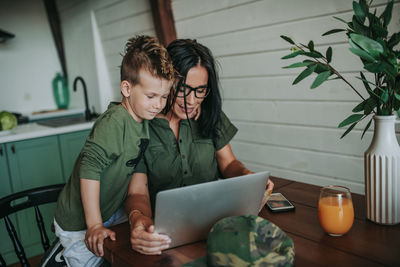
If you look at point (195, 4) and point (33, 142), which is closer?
point (195, 4)

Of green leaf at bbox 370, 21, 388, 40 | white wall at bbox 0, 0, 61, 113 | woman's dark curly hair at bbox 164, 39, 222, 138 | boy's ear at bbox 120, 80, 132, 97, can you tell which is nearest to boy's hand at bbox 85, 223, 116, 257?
boy's ear at bbox 120, 80, 132, 97

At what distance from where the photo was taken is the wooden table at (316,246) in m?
0.97

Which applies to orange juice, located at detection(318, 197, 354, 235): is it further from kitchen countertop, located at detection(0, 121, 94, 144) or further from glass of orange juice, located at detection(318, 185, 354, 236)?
kitchen countertop, located at detection(0, 121, 94, 144)

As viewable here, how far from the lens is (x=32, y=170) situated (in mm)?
3025

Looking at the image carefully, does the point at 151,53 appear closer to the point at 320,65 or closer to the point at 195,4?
the point at 320,65

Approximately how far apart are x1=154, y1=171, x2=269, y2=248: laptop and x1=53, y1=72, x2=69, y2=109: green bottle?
12.8 feet

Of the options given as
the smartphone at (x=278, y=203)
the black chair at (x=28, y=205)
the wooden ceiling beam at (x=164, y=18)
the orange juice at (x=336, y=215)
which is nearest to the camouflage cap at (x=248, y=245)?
the orange juice at (x=336, y=215)

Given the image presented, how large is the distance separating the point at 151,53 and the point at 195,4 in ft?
4.75

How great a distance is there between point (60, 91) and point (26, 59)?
53cm

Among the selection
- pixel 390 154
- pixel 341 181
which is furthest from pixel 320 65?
pixel 341 181

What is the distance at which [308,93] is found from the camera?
2141 millimetres

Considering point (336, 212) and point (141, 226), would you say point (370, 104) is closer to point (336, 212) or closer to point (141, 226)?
point (336, 212)

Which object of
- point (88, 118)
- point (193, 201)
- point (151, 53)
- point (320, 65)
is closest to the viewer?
point (193, 201)

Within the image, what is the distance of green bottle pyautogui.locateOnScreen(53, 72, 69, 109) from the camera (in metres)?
4.53
